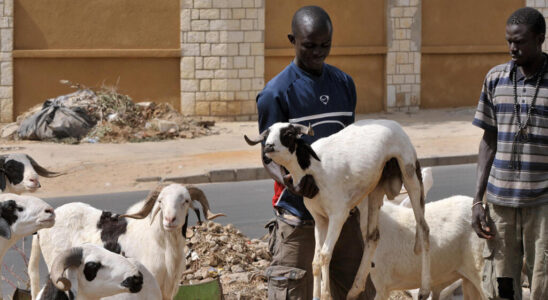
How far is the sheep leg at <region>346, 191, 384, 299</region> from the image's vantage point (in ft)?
15.2

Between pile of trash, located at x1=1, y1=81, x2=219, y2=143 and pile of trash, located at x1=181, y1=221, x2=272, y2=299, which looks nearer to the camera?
pile of trash, located at x1=181, y1=221, x2=272, y2=299

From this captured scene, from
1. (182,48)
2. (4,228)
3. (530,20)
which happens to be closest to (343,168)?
(530,20)

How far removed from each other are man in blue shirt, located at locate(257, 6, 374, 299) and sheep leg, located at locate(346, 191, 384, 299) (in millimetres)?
382

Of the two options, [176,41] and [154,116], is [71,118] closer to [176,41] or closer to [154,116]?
[154,116]

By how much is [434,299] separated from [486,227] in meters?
1.98

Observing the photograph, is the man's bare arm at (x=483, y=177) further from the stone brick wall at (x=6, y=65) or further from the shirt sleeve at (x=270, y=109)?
the stone brick wall at (x=6, y=65)

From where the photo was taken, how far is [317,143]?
450 cm

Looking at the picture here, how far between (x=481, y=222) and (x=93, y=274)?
2.29 metres

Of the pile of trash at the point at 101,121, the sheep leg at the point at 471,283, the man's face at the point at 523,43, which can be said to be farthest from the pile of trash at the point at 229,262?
the pile of trash at the point at 101,121

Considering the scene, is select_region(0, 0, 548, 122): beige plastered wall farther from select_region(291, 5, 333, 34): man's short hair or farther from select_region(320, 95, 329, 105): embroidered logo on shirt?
select_region(291, 5, 333, 34): man's short hair

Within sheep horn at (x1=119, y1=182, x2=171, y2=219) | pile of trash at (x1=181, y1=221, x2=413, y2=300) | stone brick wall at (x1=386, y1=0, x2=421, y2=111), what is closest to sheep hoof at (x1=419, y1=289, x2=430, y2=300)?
sheep horn at (x1=119, y1=182, x2=171, y2=219)

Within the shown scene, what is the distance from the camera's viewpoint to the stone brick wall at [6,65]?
20094mm

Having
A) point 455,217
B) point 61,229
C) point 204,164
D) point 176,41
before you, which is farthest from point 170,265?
point 176,41

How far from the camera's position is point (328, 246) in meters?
4.33
